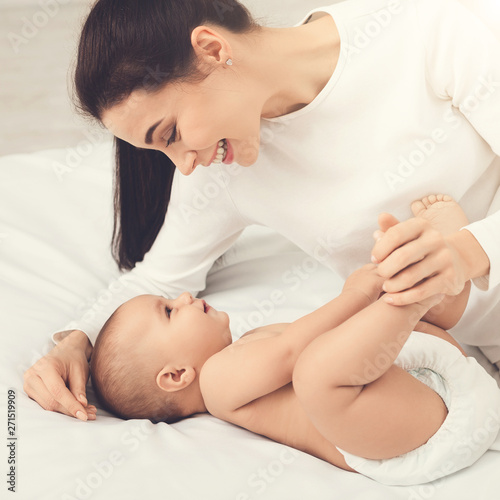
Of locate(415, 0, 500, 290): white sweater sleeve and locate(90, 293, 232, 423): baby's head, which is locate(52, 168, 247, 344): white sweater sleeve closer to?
locate(90, 293, 232, 423): baby's head

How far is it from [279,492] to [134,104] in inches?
28.8

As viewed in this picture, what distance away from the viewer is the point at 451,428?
3.84 feet

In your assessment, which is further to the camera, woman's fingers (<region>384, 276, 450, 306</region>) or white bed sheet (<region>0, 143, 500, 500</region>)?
white bed sheet (<region>0, 143, 500, 500</region>)

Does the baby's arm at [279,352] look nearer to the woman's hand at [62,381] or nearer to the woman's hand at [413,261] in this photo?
the woman's hand at [413,261]

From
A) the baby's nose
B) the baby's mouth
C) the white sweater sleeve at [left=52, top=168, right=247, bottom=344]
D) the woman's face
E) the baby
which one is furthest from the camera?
the white sweater sleeve at [left=52, top=168, right=247, bottom=344]

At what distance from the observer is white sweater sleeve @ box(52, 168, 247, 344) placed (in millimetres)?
1642

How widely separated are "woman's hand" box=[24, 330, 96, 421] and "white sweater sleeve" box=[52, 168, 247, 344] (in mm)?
116

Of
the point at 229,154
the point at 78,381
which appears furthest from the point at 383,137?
the point at 78,381

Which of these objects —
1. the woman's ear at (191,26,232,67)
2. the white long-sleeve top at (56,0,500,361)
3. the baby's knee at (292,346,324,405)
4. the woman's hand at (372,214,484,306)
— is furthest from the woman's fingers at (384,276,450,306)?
the woman's ear at (191,26,232,67)

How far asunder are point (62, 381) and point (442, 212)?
0.86 metres

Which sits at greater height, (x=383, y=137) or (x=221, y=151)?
(x=383, y=137)

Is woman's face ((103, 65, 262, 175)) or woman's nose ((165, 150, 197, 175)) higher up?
woman's face ((103, 65, 262, 175))

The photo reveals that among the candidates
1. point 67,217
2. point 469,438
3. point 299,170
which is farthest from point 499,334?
point 67,217

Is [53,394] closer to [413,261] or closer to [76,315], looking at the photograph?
[76,315]
